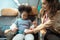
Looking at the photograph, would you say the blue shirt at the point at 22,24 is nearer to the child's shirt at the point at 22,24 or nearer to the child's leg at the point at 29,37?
the child's shirt at the point at 22,24

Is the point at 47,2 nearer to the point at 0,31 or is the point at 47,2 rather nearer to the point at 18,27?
the point at 18,27

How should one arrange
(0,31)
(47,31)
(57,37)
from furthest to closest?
(0,31) → (47,31) → (57,37)

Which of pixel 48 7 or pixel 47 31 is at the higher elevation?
pixel 48 7

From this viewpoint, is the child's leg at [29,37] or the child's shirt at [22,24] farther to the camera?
the child's shirt at [22,24]

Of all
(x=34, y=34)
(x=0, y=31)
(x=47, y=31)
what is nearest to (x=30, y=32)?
(x=34, y=34)

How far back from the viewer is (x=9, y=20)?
353 centimetres

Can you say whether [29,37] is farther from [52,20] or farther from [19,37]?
[52,20]

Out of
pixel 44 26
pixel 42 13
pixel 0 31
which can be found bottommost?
pixel 0 31

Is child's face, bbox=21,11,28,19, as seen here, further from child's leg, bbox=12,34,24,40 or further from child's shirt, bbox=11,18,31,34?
child's leg, bbox=12,34,24,40

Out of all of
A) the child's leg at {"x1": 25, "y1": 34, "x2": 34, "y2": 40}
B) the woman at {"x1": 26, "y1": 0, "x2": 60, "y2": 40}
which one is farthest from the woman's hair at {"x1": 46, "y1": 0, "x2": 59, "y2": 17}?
the child's leg at {"x1": 25, "y1": 34, "x2": 34, "y2": 40}

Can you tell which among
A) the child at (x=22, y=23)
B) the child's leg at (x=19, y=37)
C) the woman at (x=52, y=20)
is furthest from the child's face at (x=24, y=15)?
the woman at (x=52, y=20)

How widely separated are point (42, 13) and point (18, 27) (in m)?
0.48

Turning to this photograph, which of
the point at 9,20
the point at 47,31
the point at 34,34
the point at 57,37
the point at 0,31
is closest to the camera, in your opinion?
the point at 57,37

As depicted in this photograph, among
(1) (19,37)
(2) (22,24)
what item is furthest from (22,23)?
(1) (19,37)
